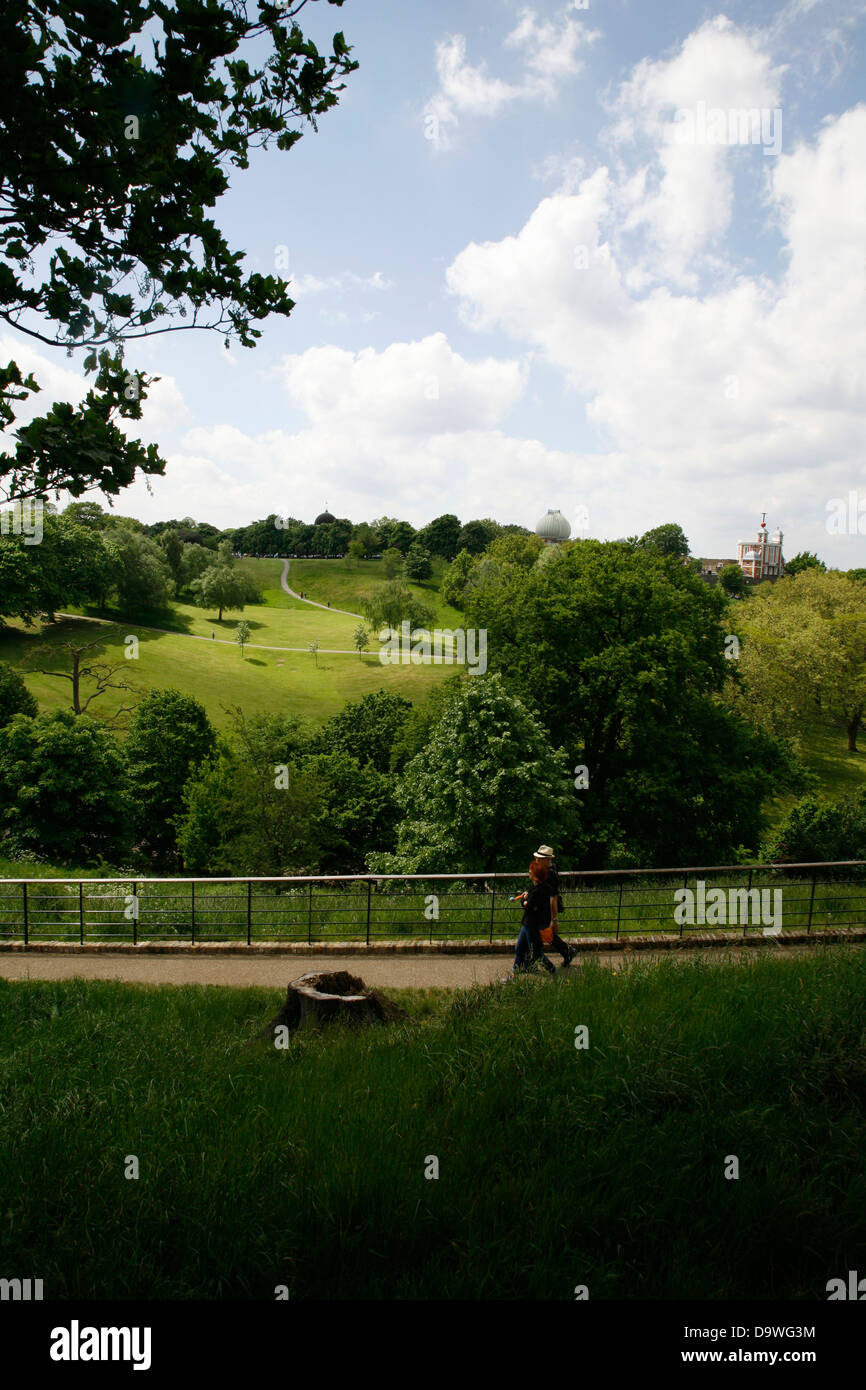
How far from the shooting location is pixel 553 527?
15400 centimetres

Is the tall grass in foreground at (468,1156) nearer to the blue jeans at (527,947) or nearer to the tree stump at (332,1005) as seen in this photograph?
the tree stump at (332,1005)

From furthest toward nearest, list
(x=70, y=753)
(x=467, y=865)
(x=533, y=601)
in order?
(x=70, y=753) < (x=533, y=601) < (x=467, y=865)

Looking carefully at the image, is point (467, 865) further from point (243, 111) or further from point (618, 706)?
point (243, 111)

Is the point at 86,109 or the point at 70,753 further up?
the point at 86,109

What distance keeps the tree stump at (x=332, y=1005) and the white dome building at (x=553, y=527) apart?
153 m

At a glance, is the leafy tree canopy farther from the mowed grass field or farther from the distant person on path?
the distant person on path

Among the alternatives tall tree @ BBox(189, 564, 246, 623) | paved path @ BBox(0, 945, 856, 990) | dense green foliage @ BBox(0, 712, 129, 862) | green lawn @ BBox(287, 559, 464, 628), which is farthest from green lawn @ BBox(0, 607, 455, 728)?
paved path @ BBox(0, 945, 856, 990)

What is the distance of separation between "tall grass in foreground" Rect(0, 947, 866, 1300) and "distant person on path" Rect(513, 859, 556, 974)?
8.48ft

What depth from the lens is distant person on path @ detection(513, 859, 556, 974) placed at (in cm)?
838

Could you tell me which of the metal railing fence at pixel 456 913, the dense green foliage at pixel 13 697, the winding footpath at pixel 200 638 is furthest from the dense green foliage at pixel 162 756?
the winding footpath at pixel 200 638

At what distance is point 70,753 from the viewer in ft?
88.9

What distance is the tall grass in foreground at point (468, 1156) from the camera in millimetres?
3047
